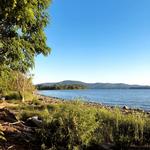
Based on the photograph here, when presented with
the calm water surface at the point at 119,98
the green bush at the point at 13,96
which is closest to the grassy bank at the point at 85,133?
the calm water surface at the point at 119,98

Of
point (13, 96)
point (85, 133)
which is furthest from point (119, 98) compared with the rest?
point (85, 133)

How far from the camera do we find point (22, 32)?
523 inches

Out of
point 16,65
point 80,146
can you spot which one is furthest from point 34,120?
point 80,146

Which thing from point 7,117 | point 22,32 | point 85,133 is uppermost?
point 22,32

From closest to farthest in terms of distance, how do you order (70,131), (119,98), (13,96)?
(70,131), (13,96), (119,98)

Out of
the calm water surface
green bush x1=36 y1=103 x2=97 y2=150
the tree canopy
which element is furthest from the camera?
the calm water surface

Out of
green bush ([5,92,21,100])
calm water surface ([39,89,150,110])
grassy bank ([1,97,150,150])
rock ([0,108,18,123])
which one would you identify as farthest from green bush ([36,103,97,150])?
green bush ([5,92,21,100])

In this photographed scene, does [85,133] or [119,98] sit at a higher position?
[119,98]

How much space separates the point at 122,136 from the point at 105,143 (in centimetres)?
57

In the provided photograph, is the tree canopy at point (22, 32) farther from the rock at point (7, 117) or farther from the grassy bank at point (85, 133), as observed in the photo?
Answer: the grassy bank at point (85, 133)

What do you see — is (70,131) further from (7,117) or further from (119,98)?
(119,98)

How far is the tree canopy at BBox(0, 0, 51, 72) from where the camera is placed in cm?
1026

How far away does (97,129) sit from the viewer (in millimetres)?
9852

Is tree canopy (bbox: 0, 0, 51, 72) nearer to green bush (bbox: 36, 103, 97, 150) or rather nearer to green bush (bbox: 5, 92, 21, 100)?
green bush (bbox: 36, 103, 97, 150)
